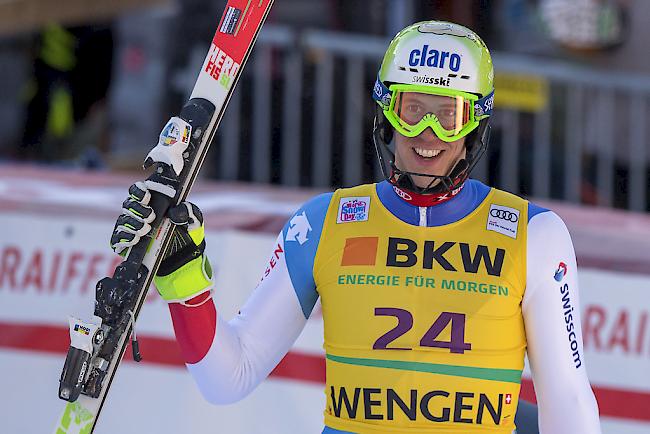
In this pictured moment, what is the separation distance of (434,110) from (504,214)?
33cm

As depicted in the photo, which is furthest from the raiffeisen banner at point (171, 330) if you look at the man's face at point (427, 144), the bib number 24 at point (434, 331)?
the man's face at point (427, 144)

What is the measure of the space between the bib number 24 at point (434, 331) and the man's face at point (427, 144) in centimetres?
34

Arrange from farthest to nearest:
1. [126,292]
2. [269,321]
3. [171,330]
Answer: [171,330]
[269,321]
[126,292]

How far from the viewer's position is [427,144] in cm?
345

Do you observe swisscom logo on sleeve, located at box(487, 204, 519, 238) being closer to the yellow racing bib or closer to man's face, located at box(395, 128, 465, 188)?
the yellow racing bib

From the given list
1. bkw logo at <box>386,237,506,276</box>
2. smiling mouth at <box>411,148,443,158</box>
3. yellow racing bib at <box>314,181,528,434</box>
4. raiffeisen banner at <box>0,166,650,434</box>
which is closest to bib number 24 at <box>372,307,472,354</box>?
yellow racing bib at <box>314,181,528,434</box>

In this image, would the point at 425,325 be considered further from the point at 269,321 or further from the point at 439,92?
the point at 439,92

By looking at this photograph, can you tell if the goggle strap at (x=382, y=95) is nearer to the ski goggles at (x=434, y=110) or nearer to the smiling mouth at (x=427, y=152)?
the ski goggles at (x=434, y=110)

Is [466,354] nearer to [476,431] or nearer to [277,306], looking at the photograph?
[476,431]

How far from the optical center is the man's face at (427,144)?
346 centimetres

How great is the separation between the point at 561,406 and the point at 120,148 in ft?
16.8

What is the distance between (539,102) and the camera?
755cm

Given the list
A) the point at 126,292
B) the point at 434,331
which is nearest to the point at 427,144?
the point at 434,331

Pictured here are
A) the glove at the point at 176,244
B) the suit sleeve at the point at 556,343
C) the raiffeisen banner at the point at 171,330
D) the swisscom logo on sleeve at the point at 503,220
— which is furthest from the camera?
the raiffeisen banner at the point at 171,330
